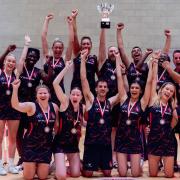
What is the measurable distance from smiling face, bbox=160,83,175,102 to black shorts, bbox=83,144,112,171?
1036mm

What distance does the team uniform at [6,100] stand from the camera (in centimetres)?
612

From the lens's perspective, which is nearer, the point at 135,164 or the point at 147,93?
the point at 135,164

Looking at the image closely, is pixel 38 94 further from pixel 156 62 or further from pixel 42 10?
pixel 42 10

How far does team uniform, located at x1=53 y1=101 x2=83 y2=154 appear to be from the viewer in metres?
5.95

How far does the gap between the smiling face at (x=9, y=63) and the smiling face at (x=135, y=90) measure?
1.68m

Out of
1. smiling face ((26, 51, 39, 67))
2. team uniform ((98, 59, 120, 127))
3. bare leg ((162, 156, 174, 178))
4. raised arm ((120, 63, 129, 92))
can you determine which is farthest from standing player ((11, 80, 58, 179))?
bare leg ((162, 156, 174, 178))

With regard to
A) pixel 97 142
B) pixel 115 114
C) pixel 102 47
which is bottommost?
pixel 97 142

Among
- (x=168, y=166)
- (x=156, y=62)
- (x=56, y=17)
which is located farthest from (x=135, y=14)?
(x=168, y=166)

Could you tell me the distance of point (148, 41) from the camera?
1052cm

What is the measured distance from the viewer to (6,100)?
6.15m

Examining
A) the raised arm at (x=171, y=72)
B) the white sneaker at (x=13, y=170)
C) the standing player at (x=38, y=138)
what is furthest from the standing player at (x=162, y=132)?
the white sneaker at (x=13, y=170)

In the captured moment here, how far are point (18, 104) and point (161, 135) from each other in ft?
6.55

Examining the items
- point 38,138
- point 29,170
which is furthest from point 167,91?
point 29,170

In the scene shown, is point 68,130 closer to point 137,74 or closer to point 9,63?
point 9,63
